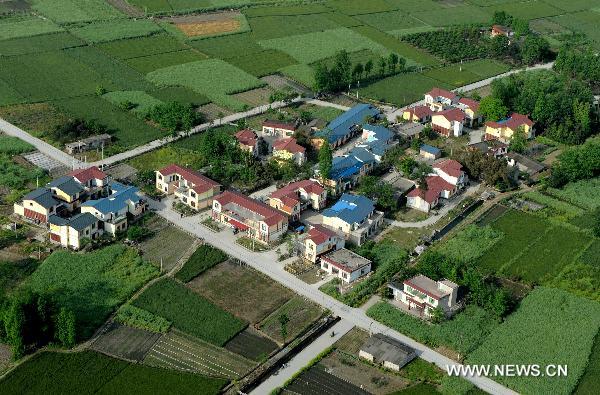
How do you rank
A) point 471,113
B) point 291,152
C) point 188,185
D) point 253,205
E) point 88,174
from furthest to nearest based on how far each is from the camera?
point 471,113 < point 291,152 < point 188,185 < point 88,174 < point 253,205

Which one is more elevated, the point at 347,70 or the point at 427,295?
the point at 347,70

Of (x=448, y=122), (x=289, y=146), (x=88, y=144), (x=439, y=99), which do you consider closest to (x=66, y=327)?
(x=88, y=144)

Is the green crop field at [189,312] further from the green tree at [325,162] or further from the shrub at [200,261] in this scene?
the green tree at [325,162]

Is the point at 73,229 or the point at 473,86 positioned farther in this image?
the point at 473,86

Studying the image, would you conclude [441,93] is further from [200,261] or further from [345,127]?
[200,261]

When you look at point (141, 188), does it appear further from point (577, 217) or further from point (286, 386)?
point (577, 217)

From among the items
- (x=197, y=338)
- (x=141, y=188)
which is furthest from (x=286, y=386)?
(x=141, y=188)
